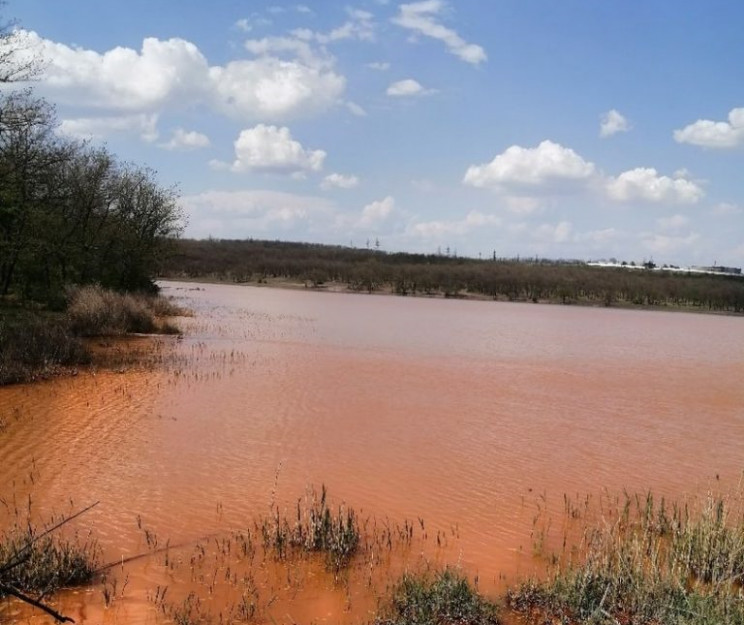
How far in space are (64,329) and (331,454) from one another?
12.4 metres

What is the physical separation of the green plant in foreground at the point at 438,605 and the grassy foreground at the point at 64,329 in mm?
12555

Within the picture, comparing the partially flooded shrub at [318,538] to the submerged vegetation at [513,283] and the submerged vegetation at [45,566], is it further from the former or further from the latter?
the submerged vegetation at [513,283]

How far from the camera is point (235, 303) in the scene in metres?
48.7

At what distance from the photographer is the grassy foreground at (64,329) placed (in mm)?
15891

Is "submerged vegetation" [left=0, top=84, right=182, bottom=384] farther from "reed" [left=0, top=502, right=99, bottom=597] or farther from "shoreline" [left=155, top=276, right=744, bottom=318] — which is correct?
"shoreline" [left=155, top=276, right=744, bottom=318]

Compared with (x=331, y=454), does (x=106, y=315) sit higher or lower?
higher

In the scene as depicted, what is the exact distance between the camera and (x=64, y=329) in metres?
20.0

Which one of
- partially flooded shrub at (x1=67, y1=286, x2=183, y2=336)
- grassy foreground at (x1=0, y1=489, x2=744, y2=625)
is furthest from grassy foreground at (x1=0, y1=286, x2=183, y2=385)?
grassy foreground at (x1=0, y1=489, x2=744, y2=625)

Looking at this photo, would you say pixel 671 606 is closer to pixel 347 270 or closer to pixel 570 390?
pixel 570 390

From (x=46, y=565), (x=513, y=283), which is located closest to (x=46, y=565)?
(x=46, y=565)

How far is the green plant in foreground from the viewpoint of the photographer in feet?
18.2

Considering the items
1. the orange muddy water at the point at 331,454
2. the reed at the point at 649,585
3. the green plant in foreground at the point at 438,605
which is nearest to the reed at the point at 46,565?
the orange muddy water at the point at 331,454

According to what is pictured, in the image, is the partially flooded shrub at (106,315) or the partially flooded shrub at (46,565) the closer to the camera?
the partially flooded shrub at (46,565)

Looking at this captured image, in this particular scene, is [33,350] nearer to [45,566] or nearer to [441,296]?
[45,566]
